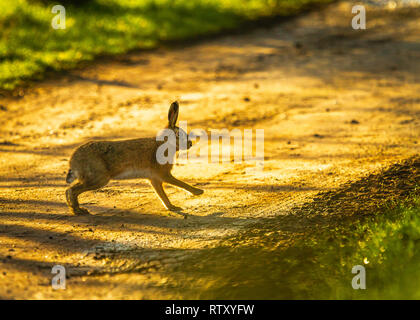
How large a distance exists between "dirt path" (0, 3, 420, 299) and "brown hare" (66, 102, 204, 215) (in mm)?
265

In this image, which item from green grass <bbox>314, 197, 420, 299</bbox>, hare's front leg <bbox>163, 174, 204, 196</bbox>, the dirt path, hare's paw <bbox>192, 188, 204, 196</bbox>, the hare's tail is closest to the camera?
green grass <bbox>314, 197, 420, 299</bbox>

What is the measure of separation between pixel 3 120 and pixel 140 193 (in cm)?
393

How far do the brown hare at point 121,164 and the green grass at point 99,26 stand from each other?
18.8ft

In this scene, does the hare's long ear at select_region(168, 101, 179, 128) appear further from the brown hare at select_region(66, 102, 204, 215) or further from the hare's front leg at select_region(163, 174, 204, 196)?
the hare's front leg at select_region(163, 174, 204, 196)

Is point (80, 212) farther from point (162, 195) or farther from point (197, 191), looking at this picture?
point (197, 191)

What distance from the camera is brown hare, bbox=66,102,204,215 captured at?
5.61m

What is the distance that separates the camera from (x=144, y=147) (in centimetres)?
593

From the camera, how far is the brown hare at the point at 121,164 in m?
5.61

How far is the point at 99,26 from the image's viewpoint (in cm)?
1464

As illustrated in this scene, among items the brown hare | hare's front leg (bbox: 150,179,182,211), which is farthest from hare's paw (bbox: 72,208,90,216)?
hare's front leg (bbox: 150,179,182,211)

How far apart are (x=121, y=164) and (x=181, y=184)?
78 centimetres

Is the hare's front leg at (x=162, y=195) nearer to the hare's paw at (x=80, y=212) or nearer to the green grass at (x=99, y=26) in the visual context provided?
the hare's paw at (x=80, y=212)

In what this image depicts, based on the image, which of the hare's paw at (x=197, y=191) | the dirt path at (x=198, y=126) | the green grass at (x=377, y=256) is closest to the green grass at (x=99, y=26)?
the dirt path at (x=198, y=126)
